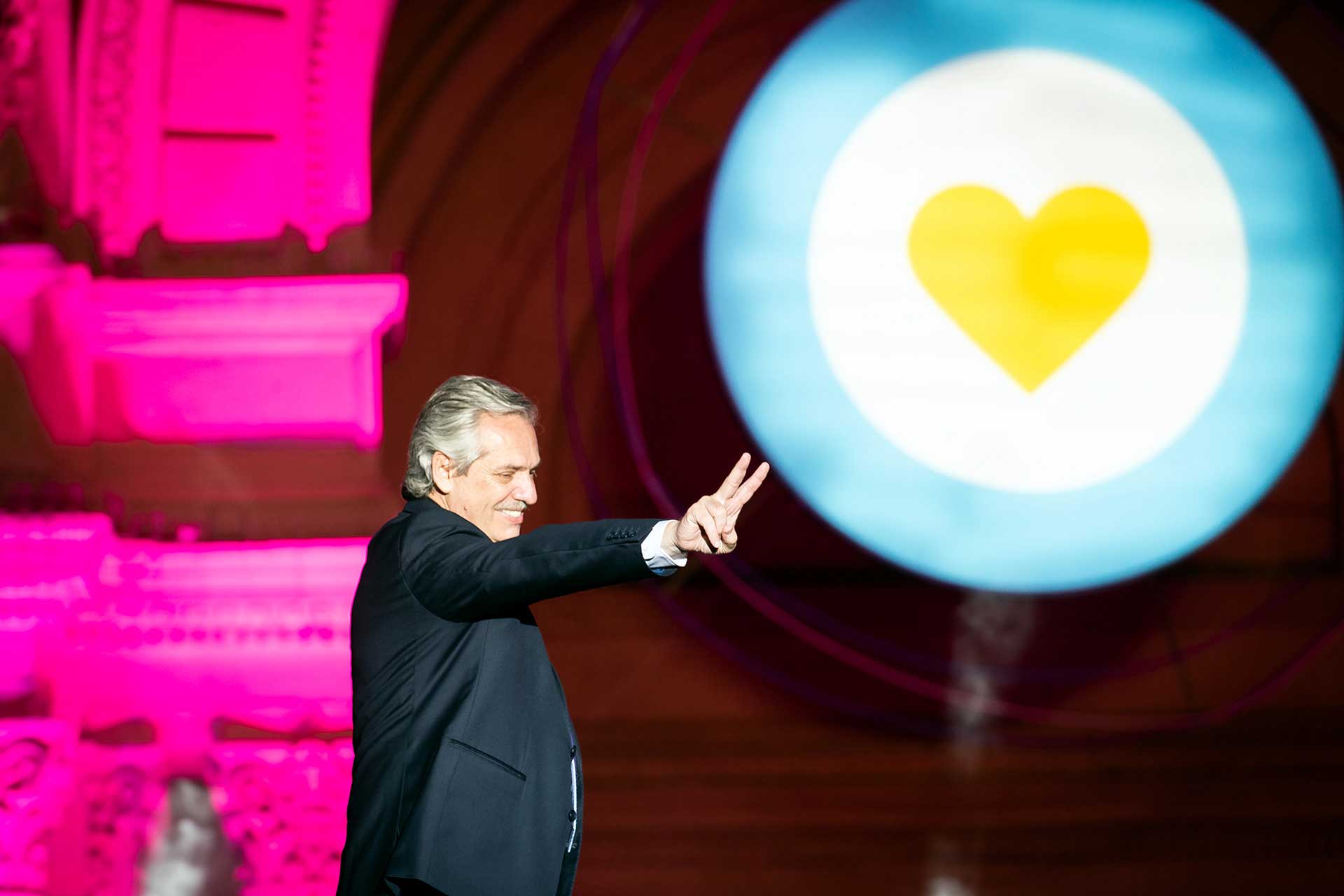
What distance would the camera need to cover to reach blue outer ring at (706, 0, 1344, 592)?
95.3 inches

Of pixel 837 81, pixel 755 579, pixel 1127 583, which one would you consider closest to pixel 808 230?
pixel 837 81

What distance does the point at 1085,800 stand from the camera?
238cm

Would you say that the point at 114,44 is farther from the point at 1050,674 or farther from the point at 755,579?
the point at 1050,674

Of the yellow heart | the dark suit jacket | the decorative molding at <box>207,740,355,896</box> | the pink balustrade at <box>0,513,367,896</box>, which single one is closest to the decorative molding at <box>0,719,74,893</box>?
the pink balustrade at <box>0,513,367,896</box>

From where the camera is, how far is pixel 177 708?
7.71 ft

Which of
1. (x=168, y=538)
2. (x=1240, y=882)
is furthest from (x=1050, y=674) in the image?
(x=168, y=538)

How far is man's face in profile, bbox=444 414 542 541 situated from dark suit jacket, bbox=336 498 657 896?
7 cm

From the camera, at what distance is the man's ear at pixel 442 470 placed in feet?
4.61

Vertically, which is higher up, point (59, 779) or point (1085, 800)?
point (1085, 800)

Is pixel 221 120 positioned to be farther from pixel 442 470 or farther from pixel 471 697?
pixel 471 697

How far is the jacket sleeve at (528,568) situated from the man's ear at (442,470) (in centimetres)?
15

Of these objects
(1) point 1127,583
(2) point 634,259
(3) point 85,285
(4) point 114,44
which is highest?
(4) point 114,44

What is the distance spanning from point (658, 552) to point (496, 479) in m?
0.31

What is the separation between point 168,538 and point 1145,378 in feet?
6.31
